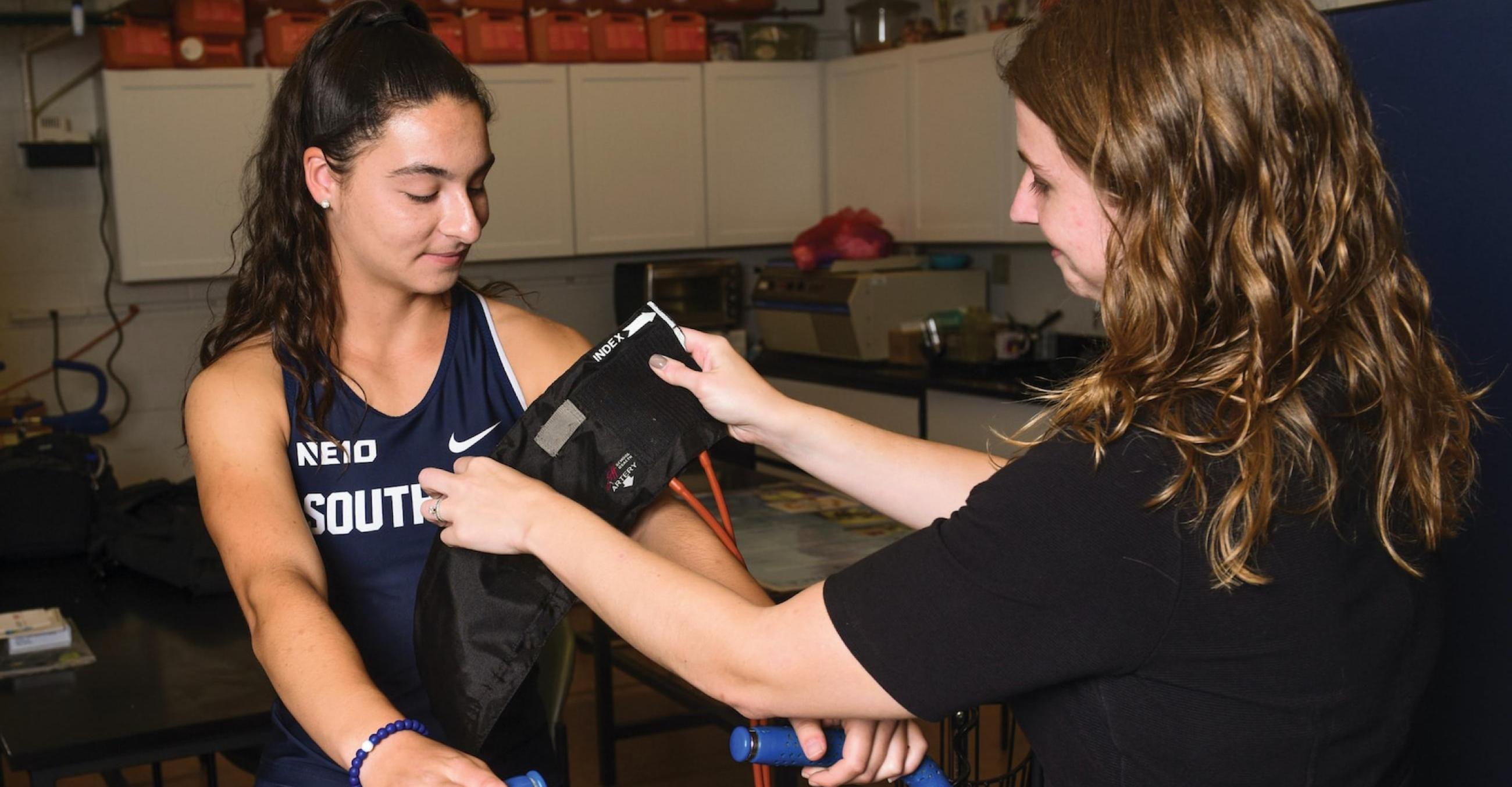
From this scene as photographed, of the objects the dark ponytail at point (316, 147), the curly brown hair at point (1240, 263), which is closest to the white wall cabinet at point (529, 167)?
the dark ponytail at point (316, 147)

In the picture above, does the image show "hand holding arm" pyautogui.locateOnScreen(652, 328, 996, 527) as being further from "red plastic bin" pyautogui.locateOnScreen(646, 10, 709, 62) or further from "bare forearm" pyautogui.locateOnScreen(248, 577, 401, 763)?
"red plastic bin" pyautogui.locateOnScreen(646, 10, 709, 62)

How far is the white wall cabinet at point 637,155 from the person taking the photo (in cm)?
543

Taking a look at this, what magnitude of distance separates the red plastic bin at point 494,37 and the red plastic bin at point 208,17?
798 millimetres

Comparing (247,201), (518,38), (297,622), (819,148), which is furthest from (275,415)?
(819,148)

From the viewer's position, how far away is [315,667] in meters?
1.35

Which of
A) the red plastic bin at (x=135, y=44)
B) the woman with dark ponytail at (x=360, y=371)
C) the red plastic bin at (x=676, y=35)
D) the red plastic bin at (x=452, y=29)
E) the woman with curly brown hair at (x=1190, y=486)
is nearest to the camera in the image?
the woman with curly brown hair at (x=1190, y=486)

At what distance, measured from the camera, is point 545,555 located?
1229 mm

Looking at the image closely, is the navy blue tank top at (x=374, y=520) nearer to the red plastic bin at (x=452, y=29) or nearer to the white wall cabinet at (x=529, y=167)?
the white wall cabinet at (x=529, y=167)

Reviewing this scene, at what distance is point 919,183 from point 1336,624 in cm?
445

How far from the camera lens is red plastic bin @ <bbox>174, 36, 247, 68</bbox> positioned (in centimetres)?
477

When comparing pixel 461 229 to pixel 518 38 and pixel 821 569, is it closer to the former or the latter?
pixel 821 569

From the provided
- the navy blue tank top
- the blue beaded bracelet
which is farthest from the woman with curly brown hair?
the navy blue tank top

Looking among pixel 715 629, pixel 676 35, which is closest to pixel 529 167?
pixel 676 35

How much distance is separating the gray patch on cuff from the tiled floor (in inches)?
88.1
